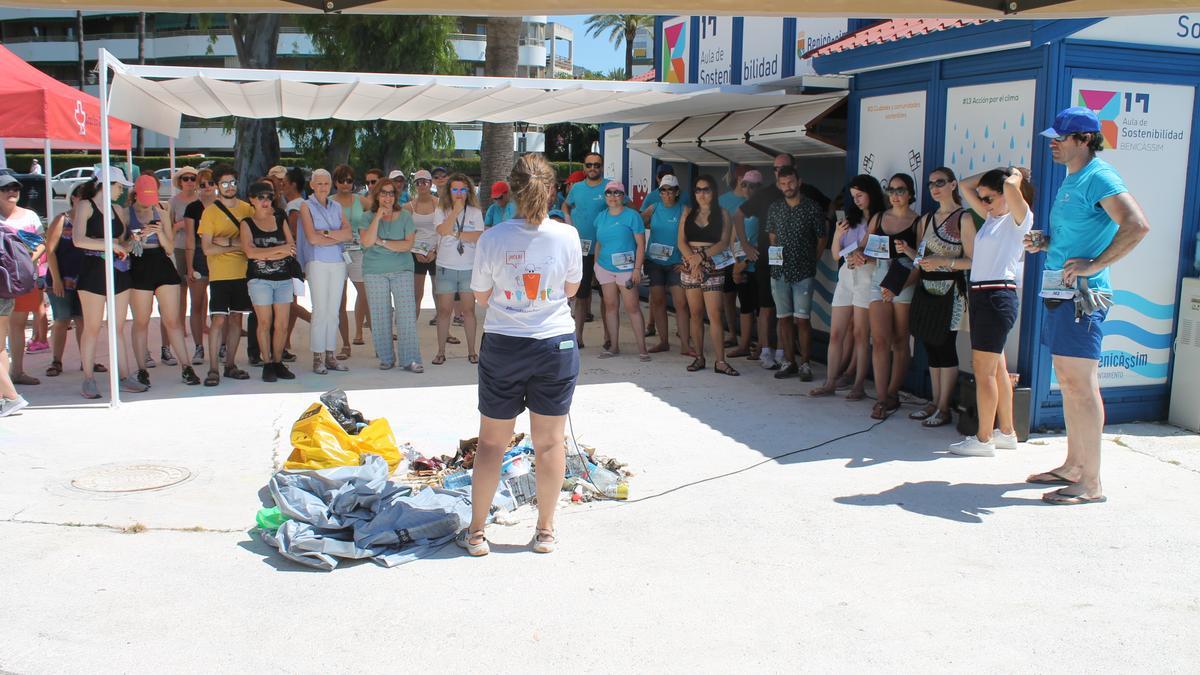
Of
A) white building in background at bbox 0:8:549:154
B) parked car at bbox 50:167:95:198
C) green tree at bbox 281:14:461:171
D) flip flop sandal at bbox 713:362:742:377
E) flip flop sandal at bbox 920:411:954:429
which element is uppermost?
white building in background at bbox 0:8:549:154

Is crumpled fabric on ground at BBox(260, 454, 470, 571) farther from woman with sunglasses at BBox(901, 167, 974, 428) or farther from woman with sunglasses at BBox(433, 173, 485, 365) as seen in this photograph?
woman with sunglasses at BBox(433, 173, 485, 365)

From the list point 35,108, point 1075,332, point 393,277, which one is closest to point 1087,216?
point 1075,332

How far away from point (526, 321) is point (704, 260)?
501 cm

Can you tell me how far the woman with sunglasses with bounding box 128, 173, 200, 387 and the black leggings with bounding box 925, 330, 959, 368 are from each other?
5.97 m

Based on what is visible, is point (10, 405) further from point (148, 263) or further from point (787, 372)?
point (787, 372)

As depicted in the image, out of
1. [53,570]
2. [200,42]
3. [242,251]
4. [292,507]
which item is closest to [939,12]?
[292,507]

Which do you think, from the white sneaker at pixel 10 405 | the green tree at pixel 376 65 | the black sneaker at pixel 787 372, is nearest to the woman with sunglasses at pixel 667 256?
the black sneaker at pixel 787 372

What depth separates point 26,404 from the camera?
772 cm

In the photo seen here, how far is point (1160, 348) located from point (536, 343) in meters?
5.20

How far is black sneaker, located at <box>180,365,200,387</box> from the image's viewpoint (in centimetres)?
870

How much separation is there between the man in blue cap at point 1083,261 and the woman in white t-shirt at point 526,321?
107 inches

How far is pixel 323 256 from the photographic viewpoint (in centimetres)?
905

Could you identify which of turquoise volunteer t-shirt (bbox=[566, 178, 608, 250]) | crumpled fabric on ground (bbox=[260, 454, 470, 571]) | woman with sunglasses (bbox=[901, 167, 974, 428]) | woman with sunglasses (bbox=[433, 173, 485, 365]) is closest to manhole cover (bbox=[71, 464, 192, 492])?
crumpled fabric on ground (bbox=[260, 454, 470, 571])

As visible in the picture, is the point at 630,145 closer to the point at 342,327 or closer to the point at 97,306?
the point at 342,327
